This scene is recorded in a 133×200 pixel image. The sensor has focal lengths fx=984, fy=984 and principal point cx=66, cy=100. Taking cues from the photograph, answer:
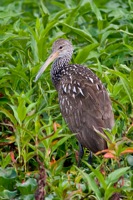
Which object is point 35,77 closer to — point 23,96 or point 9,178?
point 23,96

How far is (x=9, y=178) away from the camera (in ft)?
27.1

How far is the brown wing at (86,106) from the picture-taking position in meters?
8.74

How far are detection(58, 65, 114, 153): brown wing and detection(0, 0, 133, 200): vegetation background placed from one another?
12 cm

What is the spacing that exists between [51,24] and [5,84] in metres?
0.93

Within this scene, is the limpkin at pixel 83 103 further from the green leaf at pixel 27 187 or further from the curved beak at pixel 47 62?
the green leaf at pixel 27 187

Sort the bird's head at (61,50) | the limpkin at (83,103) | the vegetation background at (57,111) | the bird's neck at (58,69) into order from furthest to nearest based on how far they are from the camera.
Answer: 1. the bird's head at (61,50)
2. the bird's neck at (58,69)
3. the limpkin at (83,103)
4. the vegetation background at (57,111)

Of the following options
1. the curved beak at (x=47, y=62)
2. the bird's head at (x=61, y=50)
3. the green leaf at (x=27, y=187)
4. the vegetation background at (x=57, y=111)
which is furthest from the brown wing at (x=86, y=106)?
the green leaf at (x=27, y=187)

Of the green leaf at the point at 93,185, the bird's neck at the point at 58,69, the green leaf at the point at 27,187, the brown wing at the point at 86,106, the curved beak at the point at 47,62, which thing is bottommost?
the green leaf at the point at 93,185

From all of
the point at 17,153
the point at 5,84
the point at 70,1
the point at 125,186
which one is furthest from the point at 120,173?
the point at 70,1

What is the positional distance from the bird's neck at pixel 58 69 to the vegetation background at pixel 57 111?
0.40 ft

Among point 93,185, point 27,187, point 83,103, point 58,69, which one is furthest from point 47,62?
point 93,185

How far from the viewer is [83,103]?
9.06m

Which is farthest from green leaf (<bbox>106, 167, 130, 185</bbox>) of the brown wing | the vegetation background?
the brown wing

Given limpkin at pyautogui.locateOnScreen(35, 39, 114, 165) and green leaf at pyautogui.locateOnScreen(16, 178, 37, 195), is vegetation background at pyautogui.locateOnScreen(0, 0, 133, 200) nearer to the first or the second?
green leaf at pyautogui.locateOnScreen(16, 178, 37, 195)
